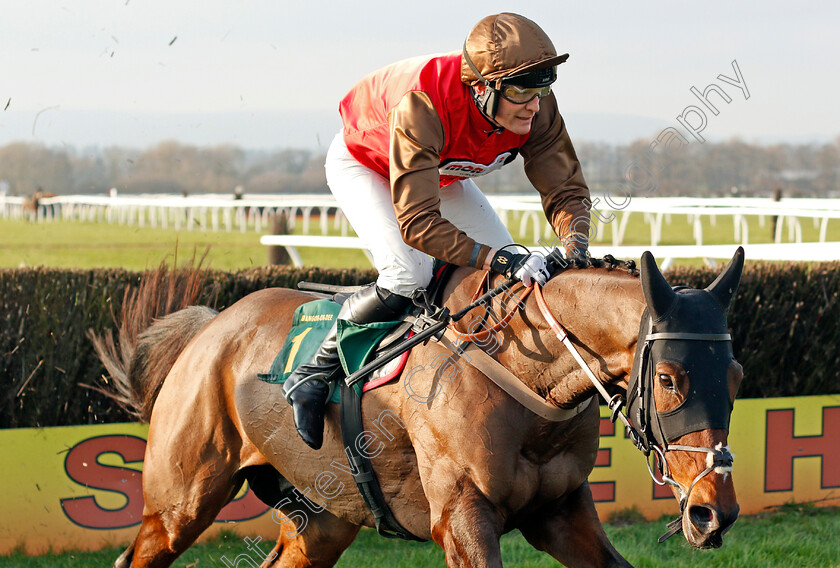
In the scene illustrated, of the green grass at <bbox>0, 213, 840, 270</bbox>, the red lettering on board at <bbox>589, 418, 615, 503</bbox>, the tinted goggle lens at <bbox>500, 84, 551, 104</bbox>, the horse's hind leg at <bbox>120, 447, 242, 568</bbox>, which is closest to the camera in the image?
the tinted goggle lens at <bbox>500, 84, 551, 104</bbox>

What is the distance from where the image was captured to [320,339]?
10.0 ft

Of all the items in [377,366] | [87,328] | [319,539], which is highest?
[377,366]

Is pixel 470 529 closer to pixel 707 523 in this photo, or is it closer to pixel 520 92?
pixel 707 523

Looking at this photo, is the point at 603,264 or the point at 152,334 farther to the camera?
the point at 152,334

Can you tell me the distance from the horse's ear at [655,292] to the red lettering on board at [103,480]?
320 cm

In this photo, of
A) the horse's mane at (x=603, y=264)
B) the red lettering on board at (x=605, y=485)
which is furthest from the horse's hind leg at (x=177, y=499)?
the red lettering on board at (x=605, y=485)

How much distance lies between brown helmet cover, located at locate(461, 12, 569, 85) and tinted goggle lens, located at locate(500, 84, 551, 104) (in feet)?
0.15

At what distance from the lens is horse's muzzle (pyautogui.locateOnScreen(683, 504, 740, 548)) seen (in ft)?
6.68

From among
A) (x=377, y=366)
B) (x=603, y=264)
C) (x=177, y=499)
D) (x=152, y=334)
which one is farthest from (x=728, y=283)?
(x=152, y=334)

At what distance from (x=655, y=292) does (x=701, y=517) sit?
524mm

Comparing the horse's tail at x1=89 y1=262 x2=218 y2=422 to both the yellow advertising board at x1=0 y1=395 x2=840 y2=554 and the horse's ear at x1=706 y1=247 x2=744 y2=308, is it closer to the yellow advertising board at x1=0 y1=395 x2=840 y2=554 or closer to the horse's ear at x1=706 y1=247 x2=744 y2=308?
the yellow advertising board at x1=0 y1=395 x2=840 y2=554

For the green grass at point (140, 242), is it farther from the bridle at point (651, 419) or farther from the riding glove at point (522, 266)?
the bridle at point (651, 419)

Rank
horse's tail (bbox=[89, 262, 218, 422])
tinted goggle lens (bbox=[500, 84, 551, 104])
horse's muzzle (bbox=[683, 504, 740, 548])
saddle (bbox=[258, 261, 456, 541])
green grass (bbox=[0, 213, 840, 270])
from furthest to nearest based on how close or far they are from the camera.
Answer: green grass (bbox=[0, 213, 840, 270]) < horse's tail (bbox=[89, 262, 218, 422]) < saddle (bbox=[258, 261, 456, 541]) < tinted goggle lens (bbox=[500, 84, 551, 104]) < horse's muzzle (bbox=[683, 504, 740, 548])

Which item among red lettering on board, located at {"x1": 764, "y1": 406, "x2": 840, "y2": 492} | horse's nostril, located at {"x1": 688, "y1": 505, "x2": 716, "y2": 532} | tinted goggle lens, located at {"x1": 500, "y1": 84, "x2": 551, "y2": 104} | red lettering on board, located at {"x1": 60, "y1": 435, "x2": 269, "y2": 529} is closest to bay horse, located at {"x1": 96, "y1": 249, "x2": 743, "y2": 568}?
horse's nostril, located at {"x1": 688, "y1": 505, "x2": 716, "y2": 532}
